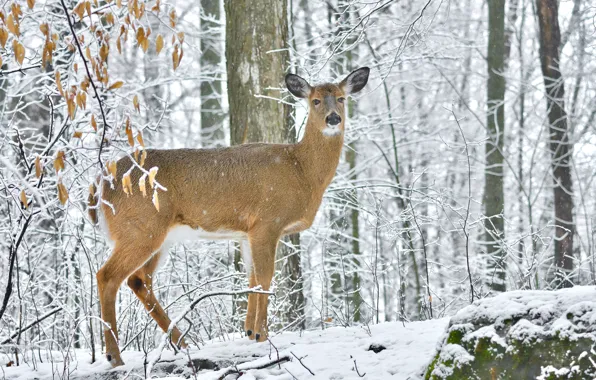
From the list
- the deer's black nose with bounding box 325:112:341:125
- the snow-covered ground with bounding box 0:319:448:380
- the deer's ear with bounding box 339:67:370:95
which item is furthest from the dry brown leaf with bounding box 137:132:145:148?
the deer's ear with bounding box 339:67:370:95

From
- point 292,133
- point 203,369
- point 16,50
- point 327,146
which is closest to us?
point 16,50

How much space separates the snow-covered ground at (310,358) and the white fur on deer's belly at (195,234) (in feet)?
3.35

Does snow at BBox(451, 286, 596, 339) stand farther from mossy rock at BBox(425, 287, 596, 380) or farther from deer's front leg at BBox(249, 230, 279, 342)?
Answer: deer's front leg at BBox(249, 230, 279, 342)

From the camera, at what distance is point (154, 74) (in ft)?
68.0

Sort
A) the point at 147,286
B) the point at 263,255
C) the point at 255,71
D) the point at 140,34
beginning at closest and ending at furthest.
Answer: the point at 140,34, the point at 263,255, the point at 147,286, the point at 255,71

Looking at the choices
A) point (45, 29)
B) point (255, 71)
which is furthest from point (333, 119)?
point (45, 29)

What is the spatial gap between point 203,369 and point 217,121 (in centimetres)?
1391

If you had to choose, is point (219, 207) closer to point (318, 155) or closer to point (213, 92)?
point (318, 155)

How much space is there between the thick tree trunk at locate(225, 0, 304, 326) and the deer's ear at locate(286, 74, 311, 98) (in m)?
1.01

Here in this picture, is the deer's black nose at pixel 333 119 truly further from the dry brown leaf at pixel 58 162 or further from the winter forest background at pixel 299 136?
the dry brown leaf at pixel 58 162

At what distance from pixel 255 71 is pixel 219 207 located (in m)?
2.46

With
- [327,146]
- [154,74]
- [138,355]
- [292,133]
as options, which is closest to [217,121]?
[154,74]

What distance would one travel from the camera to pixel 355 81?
7.74 metres

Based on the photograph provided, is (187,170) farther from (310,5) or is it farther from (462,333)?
(310,5)
